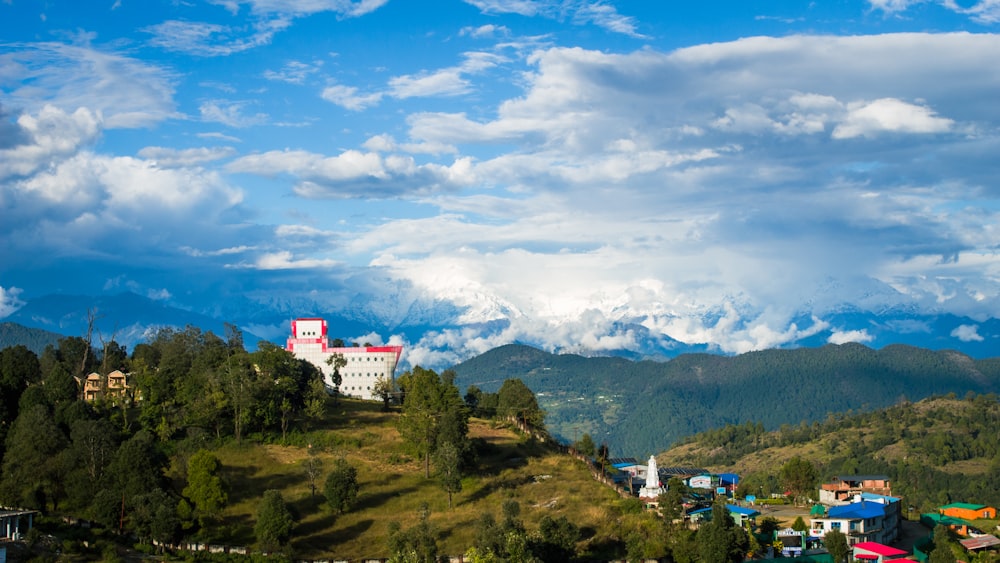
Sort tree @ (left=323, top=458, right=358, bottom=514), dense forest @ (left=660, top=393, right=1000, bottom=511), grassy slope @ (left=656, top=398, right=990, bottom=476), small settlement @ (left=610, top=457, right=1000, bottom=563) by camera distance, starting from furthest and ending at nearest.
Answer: grassy slope @ (left=656, top=398, right=990, bottom=476) < dense forest @ (left=660, top=393, right=1000, bottom=511) < small settlement @ (left=610, top=457, right=1000, bottom=563) < tree @ (left=323, top=458, right=358, bottom=514)

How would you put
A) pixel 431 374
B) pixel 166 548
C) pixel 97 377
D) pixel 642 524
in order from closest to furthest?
pixel 166 548, pixel 642 524, pixel 431 374, pixel 97 377

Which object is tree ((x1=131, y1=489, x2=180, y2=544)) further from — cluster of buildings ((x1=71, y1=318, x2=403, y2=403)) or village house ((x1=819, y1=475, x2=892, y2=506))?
village house ((x1=819, y1=475, x2=892, y2=506))

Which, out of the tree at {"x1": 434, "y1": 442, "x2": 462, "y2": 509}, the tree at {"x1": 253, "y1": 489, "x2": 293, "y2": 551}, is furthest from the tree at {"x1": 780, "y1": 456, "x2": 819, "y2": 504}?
the tree at {"x1": 253, "y1": 489, "x2": 293, "y2": 551}

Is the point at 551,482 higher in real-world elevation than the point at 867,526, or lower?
higher

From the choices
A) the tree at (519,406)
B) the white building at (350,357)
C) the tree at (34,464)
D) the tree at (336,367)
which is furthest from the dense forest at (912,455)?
the tree at (34,464)

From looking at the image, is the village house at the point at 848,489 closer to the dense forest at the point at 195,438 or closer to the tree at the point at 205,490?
the dense forest at the point at 195,438

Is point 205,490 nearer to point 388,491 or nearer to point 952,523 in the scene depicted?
point 388,491

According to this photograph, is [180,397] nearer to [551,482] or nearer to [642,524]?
[551,482]

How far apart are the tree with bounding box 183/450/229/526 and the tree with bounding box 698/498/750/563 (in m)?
33.3

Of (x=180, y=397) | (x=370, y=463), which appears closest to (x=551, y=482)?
(x=370, y=463)

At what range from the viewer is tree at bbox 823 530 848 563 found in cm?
7594

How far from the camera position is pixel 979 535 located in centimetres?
9531

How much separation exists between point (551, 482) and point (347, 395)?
5383cm

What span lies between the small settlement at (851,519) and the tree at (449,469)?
1691 centimetres
